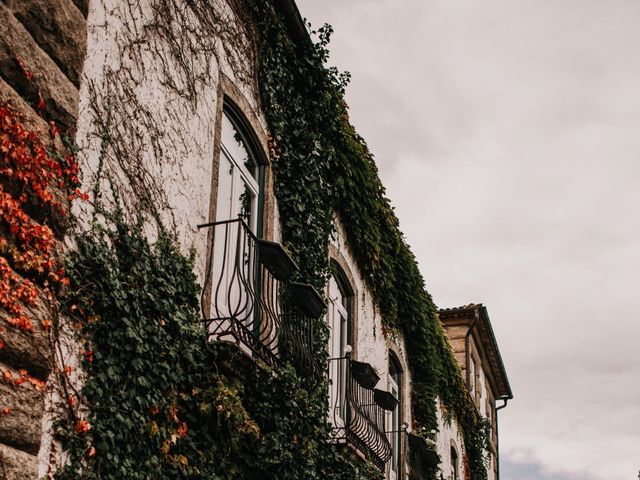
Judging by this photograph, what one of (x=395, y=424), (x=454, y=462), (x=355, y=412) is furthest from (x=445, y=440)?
(x=355, y=412)

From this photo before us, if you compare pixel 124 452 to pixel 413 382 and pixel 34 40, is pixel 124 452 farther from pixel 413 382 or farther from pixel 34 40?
pixel 413 382

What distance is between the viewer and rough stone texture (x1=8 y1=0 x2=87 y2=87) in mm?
5051

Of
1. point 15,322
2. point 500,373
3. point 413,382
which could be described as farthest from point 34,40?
point 500,373

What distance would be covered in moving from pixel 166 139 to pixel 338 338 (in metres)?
5.75

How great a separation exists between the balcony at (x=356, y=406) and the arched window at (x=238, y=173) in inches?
107

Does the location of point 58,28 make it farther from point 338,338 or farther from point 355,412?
point 338,338

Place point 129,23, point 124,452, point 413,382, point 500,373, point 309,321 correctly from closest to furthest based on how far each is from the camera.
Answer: point 124,452, point 129,23, point 309,321, point 413,382, point 500,373

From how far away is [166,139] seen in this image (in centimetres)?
721

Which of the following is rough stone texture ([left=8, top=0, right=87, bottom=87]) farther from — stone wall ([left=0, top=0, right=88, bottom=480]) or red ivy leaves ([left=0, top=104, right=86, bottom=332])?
red ivy leaves ([left=0, top=104, right=86, bottom=332])

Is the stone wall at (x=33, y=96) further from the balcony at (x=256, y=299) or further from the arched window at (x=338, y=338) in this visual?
the arched window at (x=338, y=338)

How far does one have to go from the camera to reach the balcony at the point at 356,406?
1126cm

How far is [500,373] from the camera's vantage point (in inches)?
1163

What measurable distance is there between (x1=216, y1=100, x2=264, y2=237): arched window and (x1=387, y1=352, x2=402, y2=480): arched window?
633 cm

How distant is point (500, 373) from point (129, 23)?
24420 millimetres
